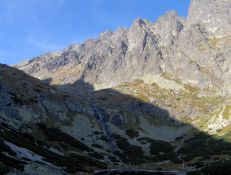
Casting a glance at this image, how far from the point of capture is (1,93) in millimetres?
184000

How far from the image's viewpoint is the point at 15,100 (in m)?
184

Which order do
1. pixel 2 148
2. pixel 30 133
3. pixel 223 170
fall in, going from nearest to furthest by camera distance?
pixel 223 170 → pixel 2 148 → pixel 30 133

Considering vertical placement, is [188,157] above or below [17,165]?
above

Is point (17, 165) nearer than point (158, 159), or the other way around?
point (17, 165)

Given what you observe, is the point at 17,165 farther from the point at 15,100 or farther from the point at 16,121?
the point at 15,100

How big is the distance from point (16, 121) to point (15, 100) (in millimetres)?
27429

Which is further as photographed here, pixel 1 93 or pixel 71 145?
pixel 1 93

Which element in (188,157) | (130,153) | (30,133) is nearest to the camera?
(30,133)

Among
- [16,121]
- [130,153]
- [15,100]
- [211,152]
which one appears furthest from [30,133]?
[211,152]

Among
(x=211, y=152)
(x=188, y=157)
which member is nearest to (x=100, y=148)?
(x=188, y=157)

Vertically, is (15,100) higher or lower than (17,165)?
higher

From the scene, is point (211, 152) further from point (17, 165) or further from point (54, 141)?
point (17, 165)

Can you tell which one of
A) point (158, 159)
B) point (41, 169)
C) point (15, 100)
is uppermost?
point (15, 100)

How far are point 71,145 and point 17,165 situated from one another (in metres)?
99.7
